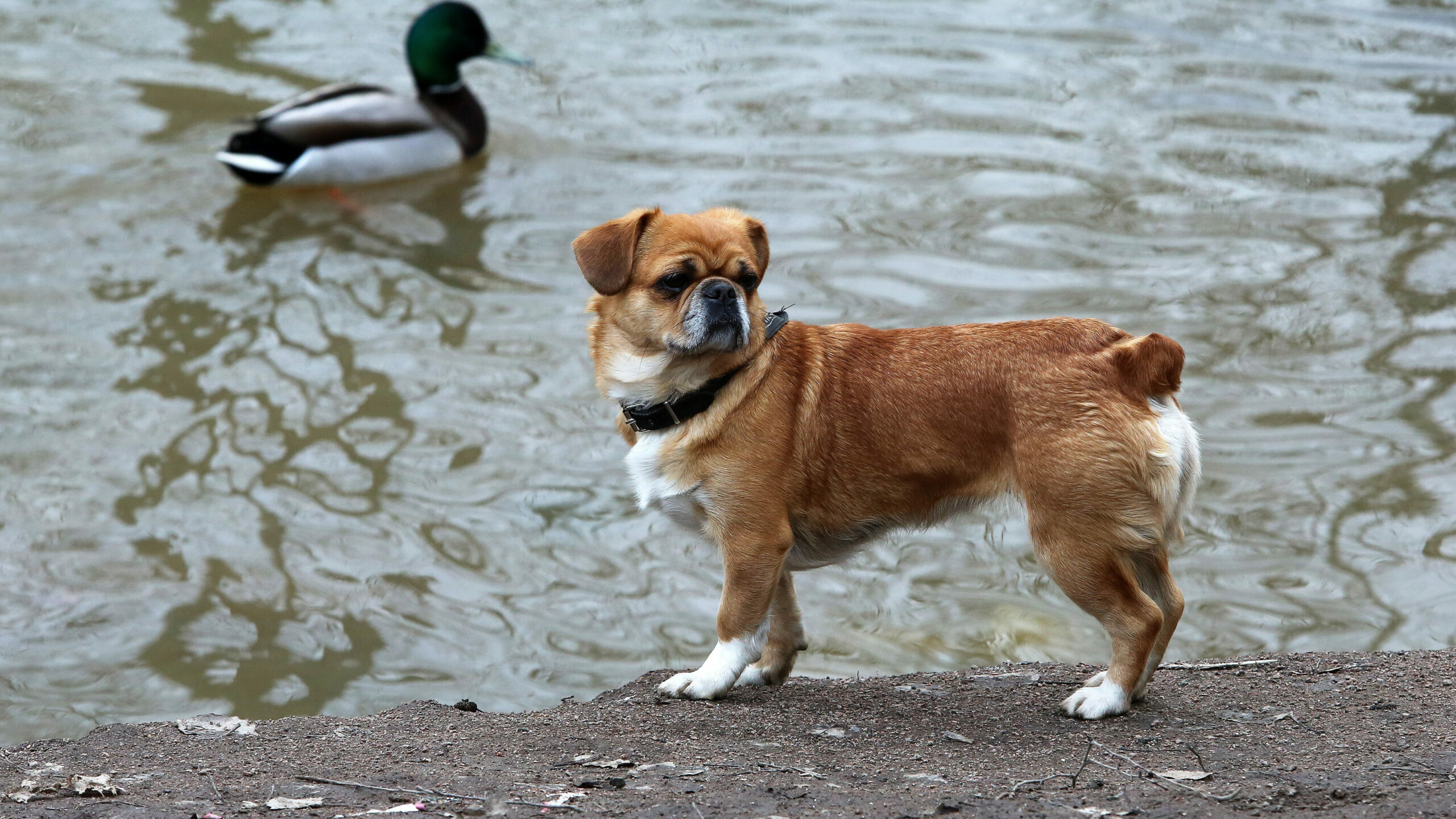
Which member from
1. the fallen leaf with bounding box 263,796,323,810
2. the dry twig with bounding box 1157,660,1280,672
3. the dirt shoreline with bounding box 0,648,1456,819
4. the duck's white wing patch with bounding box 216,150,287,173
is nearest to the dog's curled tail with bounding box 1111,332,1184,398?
the dirt shoreline with bounding box 0,648,1456,819

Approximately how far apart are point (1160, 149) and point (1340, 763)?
28.9 ft

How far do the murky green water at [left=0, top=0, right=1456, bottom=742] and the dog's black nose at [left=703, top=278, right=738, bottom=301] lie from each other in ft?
8.00

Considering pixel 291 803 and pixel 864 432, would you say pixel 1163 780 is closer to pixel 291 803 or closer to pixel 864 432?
pixel 864 432

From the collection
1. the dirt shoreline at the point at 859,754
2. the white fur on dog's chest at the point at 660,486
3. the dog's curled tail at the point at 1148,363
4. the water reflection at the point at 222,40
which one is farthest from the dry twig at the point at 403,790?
the water reflection at the point at 222,40

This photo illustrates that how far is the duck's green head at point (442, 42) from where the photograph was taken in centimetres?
1236

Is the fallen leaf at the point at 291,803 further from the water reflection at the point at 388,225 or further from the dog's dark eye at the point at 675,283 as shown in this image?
the water reflection at the point at 388,225

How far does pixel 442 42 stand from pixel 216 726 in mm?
8689

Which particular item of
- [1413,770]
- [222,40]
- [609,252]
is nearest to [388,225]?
[222,40]

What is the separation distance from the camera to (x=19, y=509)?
7.30 metres

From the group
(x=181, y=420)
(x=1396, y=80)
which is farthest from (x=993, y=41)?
(x=181, y=420)

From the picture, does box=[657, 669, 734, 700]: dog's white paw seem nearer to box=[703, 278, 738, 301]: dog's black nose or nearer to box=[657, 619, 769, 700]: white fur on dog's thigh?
box=[657, 619, 769, 700]: white fur on dog's thigh

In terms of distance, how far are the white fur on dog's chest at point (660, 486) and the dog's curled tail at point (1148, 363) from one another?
141 cm

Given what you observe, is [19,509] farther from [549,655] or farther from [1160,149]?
[1160,149]

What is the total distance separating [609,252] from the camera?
4.59 m
